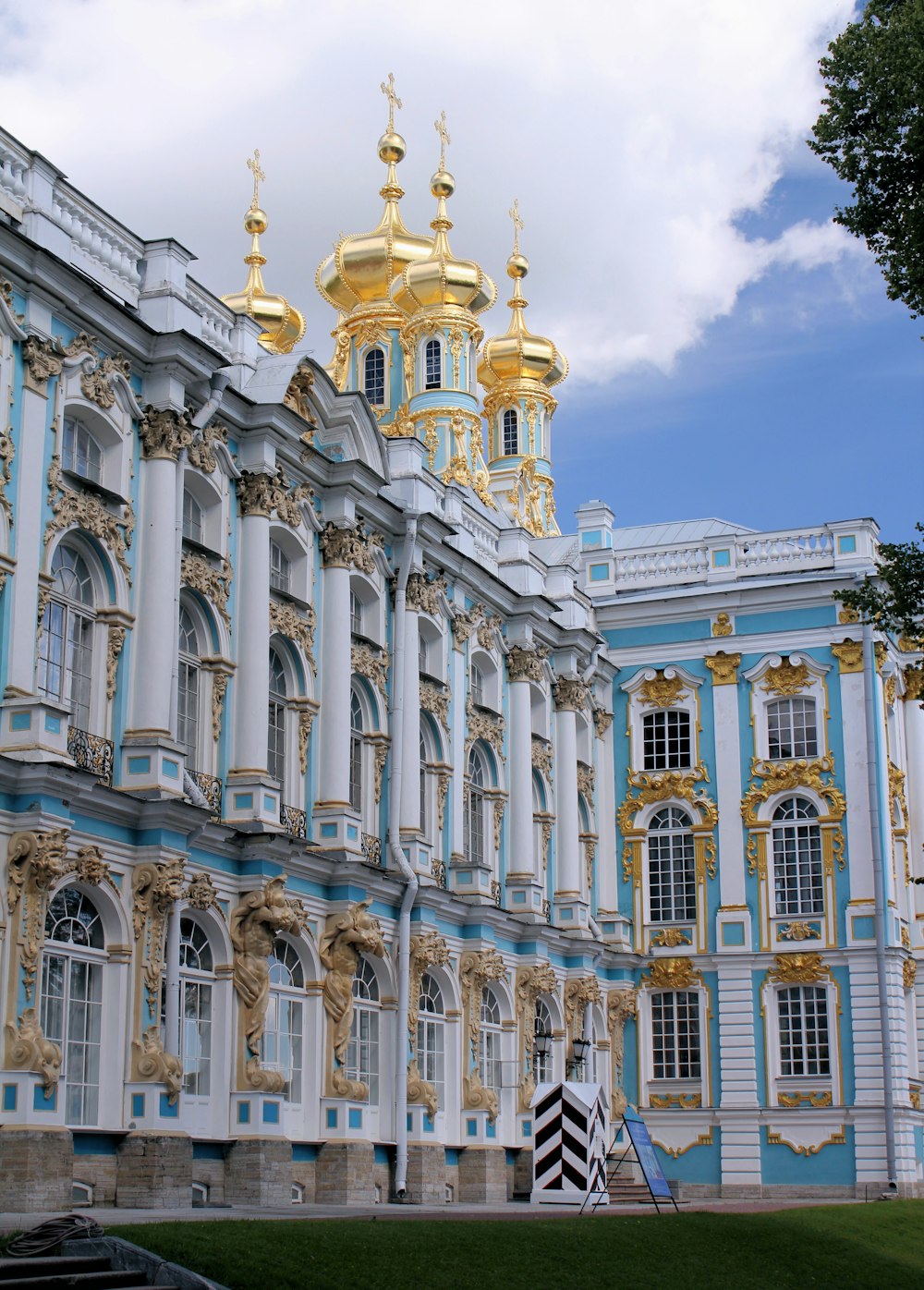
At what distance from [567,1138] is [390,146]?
25.2 m

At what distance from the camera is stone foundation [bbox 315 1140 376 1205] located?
23.3 metres

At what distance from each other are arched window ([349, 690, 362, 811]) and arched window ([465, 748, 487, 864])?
4071 millimetres

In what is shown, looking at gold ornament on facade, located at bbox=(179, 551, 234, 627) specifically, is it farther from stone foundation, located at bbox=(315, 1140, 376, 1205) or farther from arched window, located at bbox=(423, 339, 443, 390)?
arched window, located at bbox=(423, 339, 443, 390)

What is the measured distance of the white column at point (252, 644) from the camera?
906 inches

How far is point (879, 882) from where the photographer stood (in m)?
33.2

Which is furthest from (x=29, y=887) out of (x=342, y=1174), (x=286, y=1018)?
(x=342, y=1174)

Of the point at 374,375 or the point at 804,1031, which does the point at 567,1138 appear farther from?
the point at 374,375

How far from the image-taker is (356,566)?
26.4m

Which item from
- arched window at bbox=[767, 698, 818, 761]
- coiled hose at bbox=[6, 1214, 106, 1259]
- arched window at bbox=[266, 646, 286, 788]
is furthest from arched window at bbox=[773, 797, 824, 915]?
coiled hose at bbox=[6, 1214, 106, 1259]

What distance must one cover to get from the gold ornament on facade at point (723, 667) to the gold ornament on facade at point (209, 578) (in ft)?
45.8

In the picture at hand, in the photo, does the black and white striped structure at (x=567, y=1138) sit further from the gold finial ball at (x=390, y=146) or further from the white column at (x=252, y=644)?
the gold finial ball at (x=390, y=146)

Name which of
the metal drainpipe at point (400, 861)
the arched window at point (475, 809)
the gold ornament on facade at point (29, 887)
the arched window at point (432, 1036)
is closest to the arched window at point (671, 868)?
the arched window at point (475, 809)

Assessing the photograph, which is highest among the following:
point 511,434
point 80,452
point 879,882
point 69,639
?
point 511,434

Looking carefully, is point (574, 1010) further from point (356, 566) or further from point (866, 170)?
point (866, 170)
